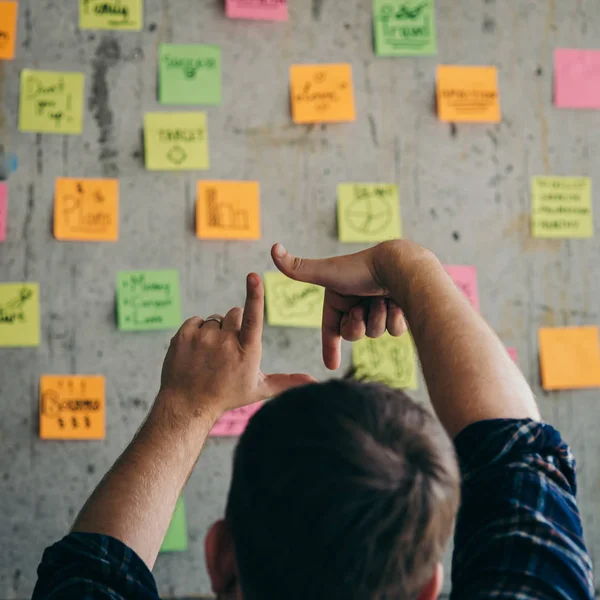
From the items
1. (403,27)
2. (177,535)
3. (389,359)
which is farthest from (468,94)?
(177,535)

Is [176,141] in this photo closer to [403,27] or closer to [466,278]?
[403,27]

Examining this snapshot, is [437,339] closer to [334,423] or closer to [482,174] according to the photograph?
[334,423]

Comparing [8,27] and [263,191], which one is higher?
[8,27]

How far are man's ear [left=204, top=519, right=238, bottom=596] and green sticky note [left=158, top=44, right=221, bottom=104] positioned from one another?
965 millimetres

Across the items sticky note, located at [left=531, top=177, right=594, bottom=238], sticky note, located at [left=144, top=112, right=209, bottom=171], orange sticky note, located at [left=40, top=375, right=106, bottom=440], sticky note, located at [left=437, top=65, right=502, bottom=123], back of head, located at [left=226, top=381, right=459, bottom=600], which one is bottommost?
orange sticky note, located at [left=40, top=375, right=106, bottom=440]

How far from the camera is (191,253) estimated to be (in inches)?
51.5

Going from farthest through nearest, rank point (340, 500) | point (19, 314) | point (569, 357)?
point (569, 357)
point (19, 314)
point (340, 500)

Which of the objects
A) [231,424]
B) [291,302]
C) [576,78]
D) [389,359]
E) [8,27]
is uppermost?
[8,27]

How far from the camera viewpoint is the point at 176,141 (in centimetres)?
131

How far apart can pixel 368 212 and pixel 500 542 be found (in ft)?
2.93

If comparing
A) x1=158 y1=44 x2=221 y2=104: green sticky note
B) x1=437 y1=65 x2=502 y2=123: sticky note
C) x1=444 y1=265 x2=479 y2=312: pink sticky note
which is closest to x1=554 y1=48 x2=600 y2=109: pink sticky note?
x1=437 y1=65 x2=502 y2=123: sticky note

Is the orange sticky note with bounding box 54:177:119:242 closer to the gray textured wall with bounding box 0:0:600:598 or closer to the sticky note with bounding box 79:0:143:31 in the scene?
the gray textured wall with bounding box 0:0:600:598

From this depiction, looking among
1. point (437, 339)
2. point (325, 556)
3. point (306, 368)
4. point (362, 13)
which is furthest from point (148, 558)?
point (362, 13)

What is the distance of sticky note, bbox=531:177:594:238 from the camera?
1.37 metres
